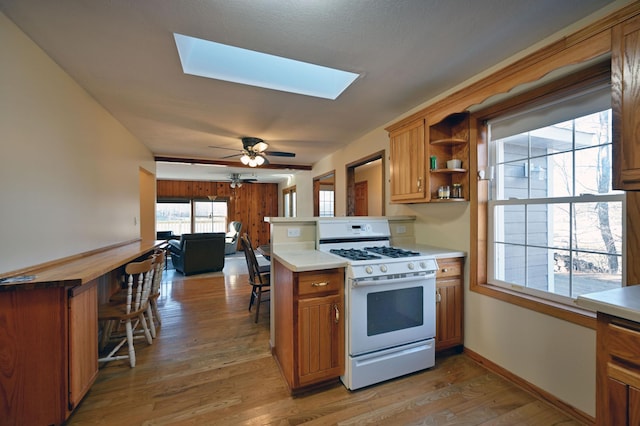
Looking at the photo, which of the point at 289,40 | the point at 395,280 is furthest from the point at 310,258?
the point at 289,40

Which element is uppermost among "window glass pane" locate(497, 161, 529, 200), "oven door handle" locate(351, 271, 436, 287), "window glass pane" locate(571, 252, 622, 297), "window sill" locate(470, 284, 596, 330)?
"window glass pane" locate(497, 161, 529, 200)

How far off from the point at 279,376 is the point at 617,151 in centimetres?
245

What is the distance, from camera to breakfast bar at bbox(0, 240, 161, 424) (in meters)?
1.39

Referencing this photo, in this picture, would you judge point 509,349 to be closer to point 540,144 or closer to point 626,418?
point 626,418

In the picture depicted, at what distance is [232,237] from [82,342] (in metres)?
6.61

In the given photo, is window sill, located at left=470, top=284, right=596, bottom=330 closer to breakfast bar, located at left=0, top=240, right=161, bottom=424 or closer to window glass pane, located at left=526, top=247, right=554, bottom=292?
window glass pane, located at left=526, top=247, right=554, bottom=292

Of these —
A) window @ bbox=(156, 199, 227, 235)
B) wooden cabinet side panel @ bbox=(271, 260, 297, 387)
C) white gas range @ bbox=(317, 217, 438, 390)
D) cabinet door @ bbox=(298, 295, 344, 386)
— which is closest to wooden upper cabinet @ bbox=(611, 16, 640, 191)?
white gas range @ bbox=(317, 217, 438, 390)

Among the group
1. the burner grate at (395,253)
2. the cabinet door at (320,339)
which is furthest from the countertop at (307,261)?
the burner grate at (395,253)

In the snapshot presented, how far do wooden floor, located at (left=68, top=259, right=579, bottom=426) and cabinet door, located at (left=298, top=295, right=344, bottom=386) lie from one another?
0.51 feet

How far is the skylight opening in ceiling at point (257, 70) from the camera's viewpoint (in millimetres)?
2035

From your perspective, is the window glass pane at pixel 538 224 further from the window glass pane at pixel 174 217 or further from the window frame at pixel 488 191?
the window glass pane at pixel 174 217

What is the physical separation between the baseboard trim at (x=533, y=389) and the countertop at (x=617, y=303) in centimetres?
100

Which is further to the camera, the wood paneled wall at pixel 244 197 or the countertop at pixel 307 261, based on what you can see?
the wood paneled wall at pixel 244 197

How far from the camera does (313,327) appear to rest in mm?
1812
